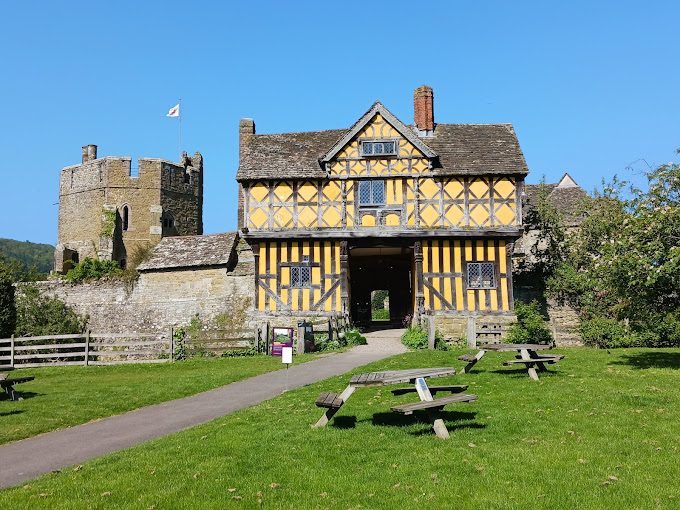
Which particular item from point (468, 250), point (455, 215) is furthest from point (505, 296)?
point (455, 215)

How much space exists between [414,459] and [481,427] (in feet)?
5.66

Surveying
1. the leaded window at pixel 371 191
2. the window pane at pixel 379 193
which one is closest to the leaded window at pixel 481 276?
the window pane at pixel 379 193

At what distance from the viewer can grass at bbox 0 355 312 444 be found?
10375 millimetres

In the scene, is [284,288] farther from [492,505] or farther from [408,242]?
[492,505]

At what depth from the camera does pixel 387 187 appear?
78.2 feet

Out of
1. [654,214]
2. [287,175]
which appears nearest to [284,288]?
[287,175]

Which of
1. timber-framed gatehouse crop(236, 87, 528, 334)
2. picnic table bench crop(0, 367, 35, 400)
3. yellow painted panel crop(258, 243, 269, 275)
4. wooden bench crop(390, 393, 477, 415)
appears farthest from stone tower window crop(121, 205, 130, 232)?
wooden bench crop(390, 393, 477, 415)

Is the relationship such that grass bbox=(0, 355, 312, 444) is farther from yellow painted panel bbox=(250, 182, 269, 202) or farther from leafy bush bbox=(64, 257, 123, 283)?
leafy bush bbox=(64, 257, 123, 283)

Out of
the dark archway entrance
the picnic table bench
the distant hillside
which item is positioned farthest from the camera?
the distant hillside

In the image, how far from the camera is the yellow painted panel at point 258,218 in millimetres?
24078

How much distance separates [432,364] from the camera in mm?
14258

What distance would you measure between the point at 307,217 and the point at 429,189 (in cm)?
527

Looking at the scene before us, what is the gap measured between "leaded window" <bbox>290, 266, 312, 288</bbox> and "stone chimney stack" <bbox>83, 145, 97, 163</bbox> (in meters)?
28.0

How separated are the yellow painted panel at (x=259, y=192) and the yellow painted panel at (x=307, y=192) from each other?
1.46 meters
